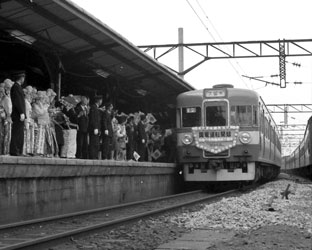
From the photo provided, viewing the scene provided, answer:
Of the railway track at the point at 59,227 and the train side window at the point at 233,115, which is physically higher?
the train side window at the point at 233,115

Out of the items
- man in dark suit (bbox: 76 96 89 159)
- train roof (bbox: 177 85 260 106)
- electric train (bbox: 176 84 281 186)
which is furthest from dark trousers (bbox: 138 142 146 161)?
man in dark suit (bbox: 76 96 89 159)

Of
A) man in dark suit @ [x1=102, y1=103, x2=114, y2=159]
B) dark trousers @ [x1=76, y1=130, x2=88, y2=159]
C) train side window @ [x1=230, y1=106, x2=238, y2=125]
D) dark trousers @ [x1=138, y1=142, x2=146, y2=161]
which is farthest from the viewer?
train side window @ [x1=230, y1=106, x2=238, y2=125]

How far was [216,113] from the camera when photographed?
17.4 m

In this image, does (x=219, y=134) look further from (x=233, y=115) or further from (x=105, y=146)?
(x=105, y=146)

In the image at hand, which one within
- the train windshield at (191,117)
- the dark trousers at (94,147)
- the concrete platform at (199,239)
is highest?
the train windshield at (191,117)

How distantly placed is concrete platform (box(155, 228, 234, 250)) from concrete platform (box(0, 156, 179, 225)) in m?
3.20

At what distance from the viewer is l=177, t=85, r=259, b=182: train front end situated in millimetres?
16906

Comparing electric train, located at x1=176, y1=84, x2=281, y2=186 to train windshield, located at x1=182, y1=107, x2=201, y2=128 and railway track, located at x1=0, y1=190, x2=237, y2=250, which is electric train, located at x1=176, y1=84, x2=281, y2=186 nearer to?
train windshield, located at x1=182, y1=107, x2=201, y2=128

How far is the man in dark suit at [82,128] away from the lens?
12.8 m

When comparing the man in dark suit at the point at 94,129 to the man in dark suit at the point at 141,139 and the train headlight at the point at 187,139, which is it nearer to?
the man in dark suit at the point at 141,139

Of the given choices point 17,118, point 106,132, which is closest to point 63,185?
point 17,118

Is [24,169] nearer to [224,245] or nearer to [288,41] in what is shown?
[224,245]

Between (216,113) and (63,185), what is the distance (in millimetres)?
7535

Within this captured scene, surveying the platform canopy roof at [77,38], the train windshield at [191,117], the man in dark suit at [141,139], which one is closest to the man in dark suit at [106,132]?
the platform canopy roof at [77,38]
